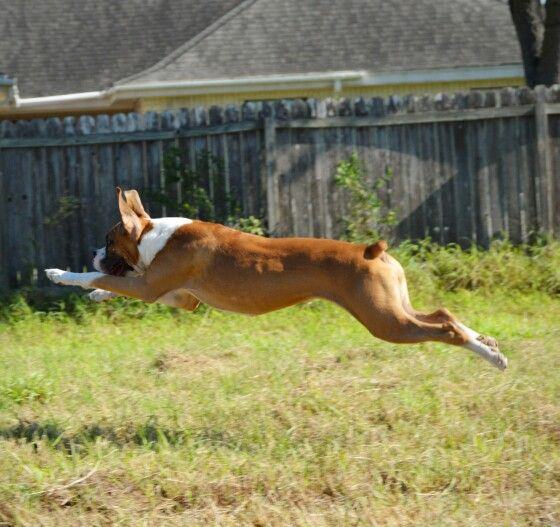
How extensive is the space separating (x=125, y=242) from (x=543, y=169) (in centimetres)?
658

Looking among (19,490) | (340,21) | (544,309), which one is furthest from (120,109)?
(19,490)

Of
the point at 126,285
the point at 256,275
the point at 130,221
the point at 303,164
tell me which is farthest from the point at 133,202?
the point at 303,164

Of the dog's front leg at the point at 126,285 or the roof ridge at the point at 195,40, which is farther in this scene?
the roof ridge at the point at 195,40

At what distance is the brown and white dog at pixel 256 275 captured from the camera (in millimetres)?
6781

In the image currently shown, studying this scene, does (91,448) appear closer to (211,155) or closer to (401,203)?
(211,155)

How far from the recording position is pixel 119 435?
6.93 meters

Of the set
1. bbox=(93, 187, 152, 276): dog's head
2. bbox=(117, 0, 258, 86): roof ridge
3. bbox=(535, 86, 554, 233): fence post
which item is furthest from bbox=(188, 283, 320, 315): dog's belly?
bbox=(117, 0, 258, 86): roof ridge

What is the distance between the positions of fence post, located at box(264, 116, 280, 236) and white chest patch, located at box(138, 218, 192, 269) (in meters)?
4.34

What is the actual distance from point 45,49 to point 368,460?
561 inches

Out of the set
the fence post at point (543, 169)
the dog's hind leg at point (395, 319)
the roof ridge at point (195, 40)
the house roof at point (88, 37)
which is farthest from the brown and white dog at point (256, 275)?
the house roof at point (88, 37)

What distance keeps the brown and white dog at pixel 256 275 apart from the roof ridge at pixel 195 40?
29.4 feet

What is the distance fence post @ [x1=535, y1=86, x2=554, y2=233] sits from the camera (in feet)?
40.7

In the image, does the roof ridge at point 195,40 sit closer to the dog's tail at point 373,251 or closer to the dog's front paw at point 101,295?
the dog's front paw at point 101,295

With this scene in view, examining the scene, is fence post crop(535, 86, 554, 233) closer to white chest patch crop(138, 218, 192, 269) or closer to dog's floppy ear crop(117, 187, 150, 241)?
white chest patch crop(138, 218, 192, 269)
